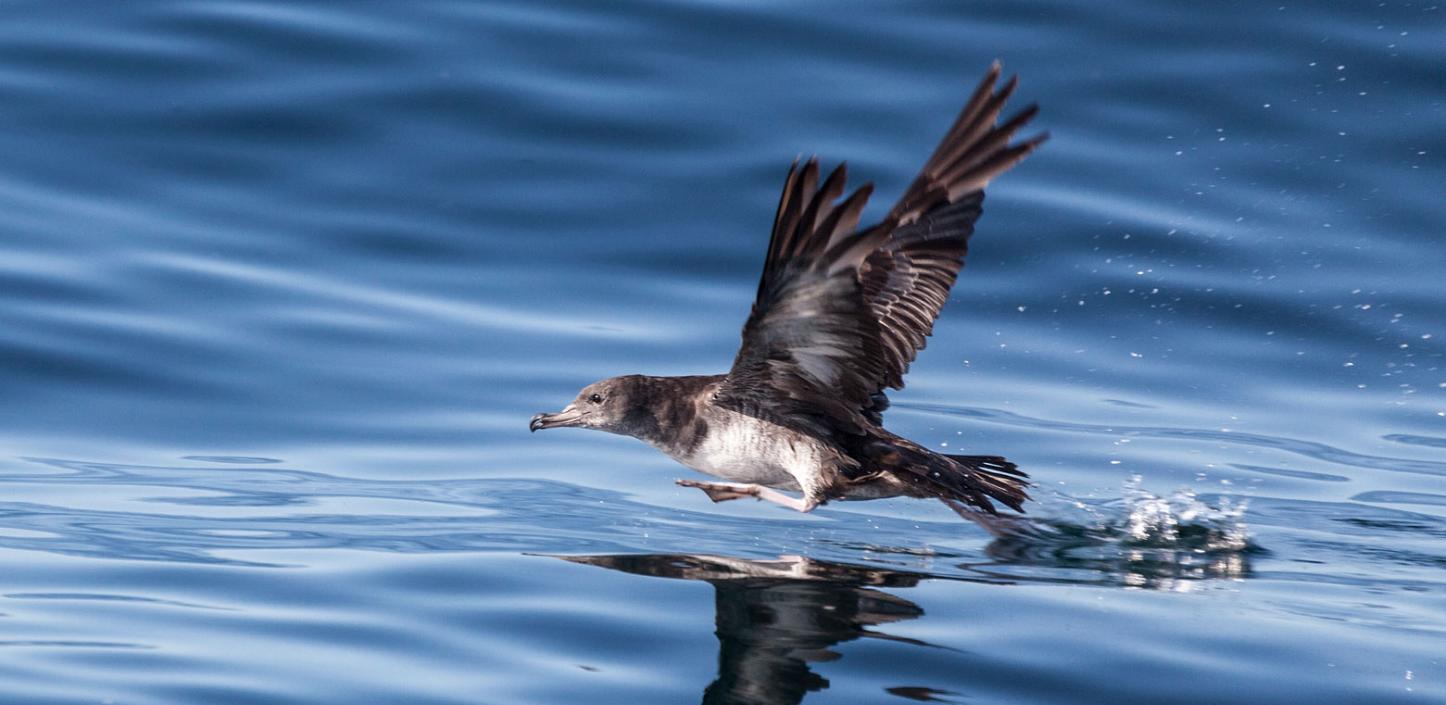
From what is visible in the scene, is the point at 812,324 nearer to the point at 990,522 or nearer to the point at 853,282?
the point at 853,282

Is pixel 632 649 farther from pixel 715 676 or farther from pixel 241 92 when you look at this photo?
pixel 241 92

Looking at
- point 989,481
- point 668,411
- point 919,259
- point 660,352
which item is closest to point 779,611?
point 989,481

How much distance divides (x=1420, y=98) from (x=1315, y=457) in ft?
11.6

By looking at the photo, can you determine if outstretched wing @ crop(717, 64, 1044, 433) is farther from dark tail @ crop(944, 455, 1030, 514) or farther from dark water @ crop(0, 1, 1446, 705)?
dark water @ crop(0, 1, 1446, 705)

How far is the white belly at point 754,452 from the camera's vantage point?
6.80 m

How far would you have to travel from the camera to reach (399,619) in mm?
5434

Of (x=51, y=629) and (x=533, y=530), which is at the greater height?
(x=533, y=530)

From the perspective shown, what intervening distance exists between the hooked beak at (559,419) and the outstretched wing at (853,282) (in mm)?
868

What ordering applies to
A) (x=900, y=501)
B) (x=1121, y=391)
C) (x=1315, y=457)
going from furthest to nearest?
(x=1121, y=391)
(x=1315, y=457)
(x=900, y=501)

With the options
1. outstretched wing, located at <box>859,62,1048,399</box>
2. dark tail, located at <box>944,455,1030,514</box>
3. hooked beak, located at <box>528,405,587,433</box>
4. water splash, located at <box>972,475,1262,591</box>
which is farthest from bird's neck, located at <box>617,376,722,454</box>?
water splash, located at <box>972,475,1262,591</box>

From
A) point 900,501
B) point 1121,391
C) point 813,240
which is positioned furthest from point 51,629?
point 1121,391

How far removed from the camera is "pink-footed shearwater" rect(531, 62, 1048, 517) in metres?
5.92

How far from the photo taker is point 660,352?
9.09 meters

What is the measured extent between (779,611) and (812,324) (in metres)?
1.02
